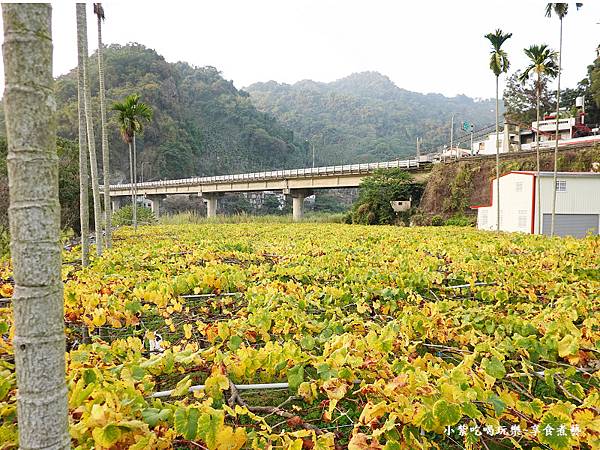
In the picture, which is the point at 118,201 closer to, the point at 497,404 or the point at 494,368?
the point at 494,368

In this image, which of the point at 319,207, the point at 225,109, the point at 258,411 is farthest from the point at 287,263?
the point at 225,109

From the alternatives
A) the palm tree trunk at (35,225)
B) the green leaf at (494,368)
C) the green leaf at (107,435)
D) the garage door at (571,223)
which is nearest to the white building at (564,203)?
the garage door at (571,223)

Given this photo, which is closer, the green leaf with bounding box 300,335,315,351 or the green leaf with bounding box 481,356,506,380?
the green leaf with bounding box 481,356,506,380

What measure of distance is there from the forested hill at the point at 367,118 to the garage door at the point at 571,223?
57687mm

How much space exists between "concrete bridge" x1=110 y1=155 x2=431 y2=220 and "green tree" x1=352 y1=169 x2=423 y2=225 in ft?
4.93

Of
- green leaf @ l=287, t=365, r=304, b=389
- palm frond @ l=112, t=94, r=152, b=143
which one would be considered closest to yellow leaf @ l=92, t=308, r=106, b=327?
green leaf @ l=287, t=365, r=304, b=389

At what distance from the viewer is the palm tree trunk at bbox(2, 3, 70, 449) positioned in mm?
932

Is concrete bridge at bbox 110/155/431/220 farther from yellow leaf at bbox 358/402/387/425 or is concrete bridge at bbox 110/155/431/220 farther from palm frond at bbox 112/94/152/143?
yellow leaf at bbox 358/402/387/425

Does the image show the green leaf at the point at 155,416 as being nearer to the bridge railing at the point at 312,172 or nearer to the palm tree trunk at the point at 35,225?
the palm tree trunk at the point at 35,225

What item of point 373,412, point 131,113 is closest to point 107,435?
point 373,412

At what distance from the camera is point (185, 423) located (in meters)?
1.57

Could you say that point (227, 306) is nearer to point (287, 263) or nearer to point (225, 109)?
point (287, 263)

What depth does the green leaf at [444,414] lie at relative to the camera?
5.48 ft

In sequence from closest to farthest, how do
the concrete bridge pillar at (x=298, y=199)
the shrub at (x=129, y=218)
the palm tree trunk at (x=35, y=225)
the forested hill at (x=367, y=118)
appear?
the palm tree trunk at (x=35, y=225), the shrub at (x=129, y=218), the concrete bridge pillar at (x=298, y=199), the forested hill at (x=367, y=118)
